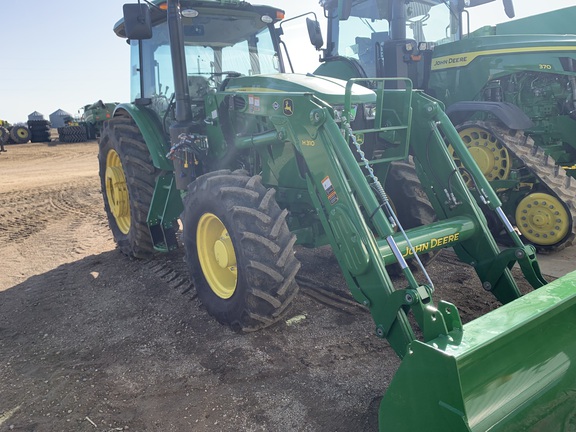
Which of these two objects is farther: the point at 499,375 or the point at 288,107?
the point at 288,107

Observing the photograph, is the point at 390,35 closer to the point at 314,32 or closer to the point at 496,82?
the point at 496,82

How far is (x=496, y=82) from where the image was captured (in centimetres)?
646

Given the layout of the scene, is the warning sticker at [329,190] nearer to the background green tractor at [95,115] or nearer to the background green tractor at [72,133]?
the background green tractor at [95,115]

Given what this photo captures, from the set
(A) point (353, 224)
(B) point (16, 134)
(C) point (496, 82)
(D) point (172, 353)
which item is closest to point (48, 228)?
(D) point (172, 353)

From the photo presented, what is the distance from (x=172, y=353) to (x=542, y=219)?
440 cm

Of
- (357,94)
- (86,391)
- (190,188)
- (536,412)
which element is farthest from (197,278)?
(536,412)

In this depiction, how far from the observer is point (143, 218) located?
5160 millimetres

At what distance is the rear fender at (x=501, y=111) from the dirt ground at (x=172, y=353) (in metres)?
1.78

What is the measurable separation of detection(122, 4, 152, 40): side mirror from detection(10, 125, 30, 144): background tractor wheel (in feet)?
84.1

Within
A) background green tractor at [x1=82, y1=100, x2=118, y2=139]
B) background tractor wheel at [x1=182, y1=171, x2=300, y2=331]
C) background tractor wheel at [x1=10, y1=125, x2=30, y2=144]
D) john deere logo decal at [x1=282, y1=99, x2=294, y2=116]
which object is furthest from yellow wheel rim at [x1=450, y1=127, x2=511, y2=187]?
background tractor wheel at [x1=10, y1=125, x2=30, y2=144]

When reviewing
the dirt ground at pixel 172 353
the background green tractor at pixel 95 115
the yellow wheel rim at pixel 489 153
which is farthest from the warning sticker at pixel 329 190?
the background green tractor at pixel 95 115

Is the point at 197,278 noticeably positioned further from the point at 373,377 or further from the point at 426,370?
the point at 426,370

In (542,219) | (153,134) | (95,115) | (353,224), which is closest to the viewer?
(353,224)

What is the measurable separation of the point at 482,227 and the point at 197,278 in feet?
7.50
